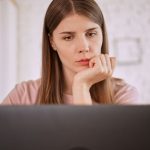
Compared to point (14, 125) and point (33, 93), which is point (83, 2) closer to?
point (33, 93)

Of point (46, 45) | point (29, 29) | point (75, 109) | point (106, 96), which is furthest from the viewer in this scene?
point (29, 29)

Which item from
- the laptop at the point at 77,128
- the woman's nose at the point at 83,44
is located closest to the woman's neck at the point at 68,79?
the woman's nose at the point at 83,44

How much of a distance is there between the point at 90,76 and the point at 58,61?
0.23 metres

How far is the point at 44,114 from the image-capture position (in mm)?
470

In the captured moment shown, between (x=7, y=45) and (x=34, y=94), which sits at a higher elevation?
(x=7, y=45)

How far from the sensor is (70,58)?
125 centimetres

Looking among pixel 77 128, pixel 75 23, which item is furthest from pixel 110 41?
pixel 77 128

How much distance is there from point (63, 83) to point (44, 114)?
0.80 m

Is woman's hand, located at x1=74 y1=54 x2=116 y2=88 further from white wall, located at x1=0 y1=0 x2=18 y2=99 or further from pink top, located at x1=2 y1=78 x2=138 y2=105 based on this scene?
white wall, located at x1=0 y1=0 x2=18 y2=99

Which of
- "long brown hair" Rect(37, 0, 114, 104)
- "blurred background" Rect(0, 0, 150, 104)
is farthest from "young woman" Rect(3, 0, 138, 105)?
"blurred background" Rect(0, 0, 150, 104)

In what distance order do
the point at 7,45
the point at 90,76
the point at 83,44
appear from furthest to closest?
1. the point at 7,45
2. the point at 83,44
3. the point at 90,76

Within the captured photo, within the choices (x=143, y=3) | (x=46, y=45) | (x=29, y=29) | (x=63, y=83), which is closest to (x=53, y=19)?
(x=46, y=45)

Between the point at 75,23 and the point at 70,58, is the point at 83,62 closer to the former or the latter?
the point at 70,58

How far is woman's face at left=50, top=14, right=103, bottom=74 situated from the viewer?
123cm
